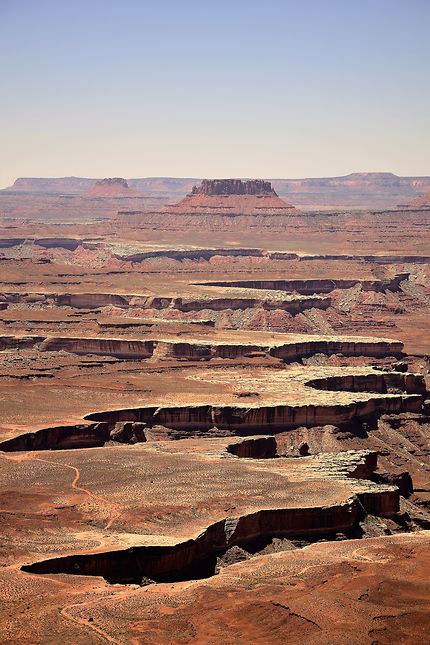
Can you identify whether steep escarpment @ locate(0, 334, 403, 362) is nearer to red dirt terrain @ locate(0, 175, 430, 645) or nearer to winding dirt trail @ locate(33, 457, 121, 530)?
red dirt terrain @ locate(0, 175, 430, 645)

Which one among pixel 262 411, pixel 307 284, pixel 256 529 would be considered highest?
pixel 307 284

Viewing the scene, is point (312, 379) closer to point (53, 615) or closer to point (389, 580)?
point (389, 580)

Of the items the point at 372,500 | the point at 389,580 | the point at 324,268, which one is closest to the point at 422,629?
the point at 389,580

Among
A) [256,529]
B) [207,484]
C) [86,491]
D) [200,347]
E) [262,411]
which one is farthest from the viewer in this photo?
[200,347]

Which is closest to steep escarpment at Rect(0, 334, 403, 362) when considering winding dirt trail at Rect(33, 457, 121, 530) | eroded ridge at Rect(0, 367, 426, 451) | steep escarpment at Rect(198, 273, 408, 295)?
eroded ridge at Rect(0, 367, 426, 451)

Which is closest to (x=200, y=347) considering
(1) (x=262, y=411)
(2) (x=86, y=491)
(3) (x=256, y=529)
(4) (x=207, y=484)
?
(1) (x=262, y=411)

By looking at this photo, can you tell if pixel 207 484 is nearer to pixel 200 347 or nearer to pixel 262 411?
pixel 262 411

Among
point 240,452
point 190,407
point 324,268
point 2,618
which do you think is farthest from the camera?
point 324,268

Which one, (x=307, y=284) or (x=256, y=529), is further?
(x=307, y=284)
